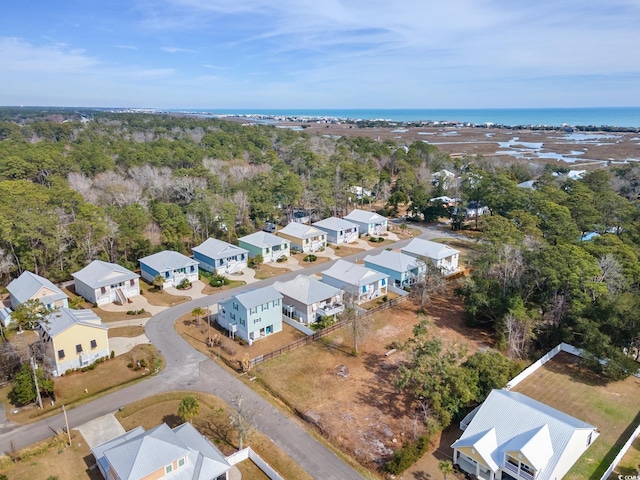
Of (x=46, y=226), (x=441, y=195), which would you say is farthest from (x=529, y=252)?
(x=46, y=226)

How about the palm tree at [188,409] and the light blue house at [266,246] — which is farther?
the light blue house at [266,246]

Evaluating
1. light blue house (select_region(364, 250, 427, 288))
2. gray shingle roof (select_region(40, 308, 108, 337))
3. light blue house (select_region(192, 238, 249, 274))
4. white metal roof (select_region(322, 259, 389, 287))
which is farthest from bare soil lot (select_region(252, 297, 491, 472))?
light blue house (select_region(192, 238, 249, 274))

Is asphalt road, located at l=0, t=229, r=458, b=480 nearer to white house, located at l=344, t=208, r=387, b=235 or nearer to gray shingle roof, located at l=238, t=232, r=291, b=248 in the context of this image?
gray shingle roof, located at l=238, t=232, r=291, b=248

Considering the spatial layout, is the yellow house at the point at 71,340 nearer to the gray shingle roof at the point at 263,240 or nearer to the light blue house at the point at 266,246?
the light blue house at the point at 266,246

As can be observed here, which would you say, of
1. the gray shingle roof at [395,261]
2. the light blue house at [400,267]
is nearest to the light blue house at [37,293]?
the gray shingle roof at [395,261]

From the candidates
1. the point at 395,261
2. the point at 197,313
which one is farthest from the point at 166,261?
the point at 395,261

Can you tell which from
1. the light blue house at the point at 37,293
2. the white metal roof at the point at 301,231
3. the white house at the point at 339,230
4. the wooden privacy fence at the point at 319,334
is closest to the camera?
the wooden privacy fence at the point at 319,334
